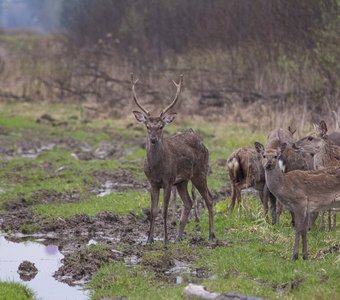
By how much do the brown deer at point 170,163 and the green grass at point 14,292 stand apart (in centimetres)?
257

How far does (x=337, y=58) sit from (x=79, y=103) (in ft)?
41.6

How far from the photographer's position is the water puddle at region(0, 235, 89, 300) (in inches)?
388

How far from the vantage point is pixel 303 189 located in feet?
36.5

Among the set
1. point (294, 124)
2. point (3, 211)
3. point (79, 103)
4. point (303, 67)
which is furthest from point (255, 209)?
point (79, 103)

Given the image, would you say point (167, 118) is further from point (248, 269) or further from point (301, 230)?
point (248, 269)

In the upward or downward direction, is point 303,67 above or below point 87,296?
above

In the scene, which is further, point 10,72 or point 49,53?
point 49,53

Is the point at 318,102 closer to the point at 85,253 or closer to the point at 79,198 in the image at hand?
the point at 79,198

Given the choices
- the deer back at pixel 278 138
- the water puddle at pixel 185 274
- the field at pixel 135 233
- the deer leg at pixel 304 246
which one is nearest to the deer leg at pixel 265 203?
the field at pixel 135 233

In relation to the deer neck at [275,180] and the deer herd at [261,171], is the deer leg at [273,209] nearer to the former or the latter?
the deer herd at [261,171]

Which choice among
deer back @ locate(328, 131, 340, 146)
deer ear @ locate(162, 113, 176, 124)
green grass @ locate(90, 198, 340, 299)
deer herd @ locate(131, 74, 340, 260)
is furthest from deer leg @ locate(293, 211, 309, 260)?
deer back @ locate(328, 131, 340, 146)

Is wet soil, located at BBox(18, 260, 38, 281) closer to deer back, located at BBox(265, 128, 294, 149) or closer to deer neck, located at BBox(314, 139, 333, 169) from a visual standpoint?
deer neck, located at BBox(314, 139, 333, 169)

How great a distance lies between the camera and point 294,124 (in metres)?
22.0

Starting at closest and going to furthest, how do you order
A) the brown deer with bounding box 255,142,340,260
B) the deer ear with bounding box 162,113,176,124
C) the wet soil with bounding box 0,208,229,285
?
the wet soil with bounding box 0,208,229,285 < the brown deer with bounding box 255,142,340,260 < the deer ear with bounding box 162,113,176,124
